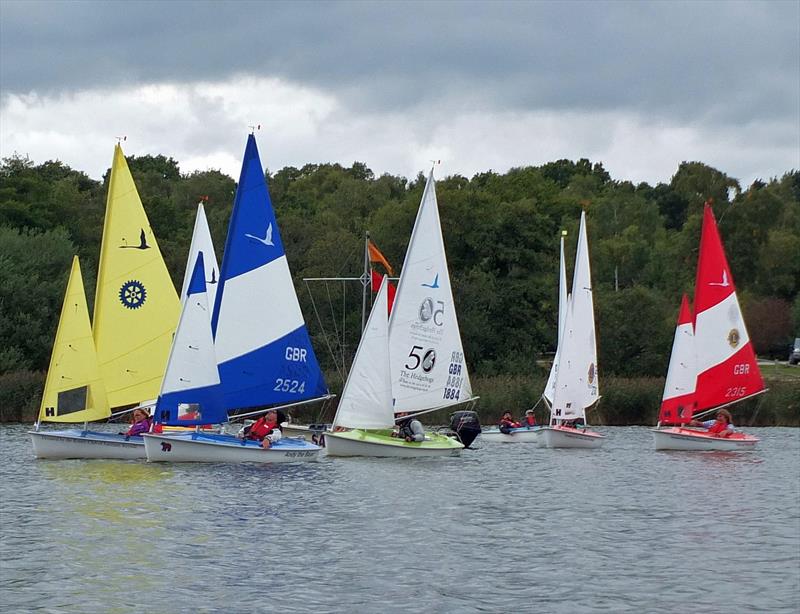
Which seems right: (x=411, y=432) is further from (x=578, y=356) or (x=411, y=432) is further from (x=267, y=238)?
(x=578, y=356)

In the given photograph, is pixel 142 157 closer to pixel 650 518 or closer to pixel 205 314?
pixel 205 314

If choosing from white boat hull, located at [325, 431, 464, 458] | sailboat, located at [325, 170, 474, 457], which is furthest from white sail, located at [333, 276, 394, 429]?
white boat hull, located at [325, 431, 464, 458]

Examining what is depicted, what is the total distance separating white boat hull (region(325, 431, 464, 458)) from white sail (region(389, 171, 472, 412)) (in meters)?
2.13

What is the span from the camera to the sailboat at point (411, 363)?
121 feet

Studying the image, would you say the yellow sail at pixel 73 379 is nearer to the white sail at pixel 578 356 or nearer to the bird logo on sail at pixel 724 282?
the white sail at pixel 578 356

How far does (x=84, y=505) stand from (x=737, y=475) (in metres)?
18.3

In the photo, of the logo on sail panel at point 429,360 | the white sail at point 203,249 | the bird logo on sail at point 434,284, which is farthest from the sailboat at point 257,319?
the bird logo on sail at point 434,284

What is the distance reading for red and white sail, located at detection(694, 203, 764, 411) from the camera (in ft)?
153

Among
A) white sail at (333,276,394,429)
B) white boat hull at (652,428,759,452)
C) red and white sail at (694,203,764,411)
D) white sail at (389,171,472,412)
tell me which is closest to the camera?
white sail at (333,276,394,429)

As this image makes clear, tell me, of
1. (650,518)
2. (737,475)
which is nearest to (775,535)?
(650,518)

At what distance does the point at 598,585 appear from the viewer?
1934cm

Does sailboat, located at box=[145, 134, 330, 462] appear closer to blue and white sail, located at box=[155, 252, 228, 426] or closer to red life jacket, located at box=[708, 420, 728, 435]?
blue and white sail, located at box=[155, 252, 228, 426]

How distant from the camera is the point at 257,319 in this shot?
1406 inches

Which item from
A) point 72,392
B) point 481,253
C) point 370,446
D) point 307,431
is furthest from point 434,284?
point 481,253
